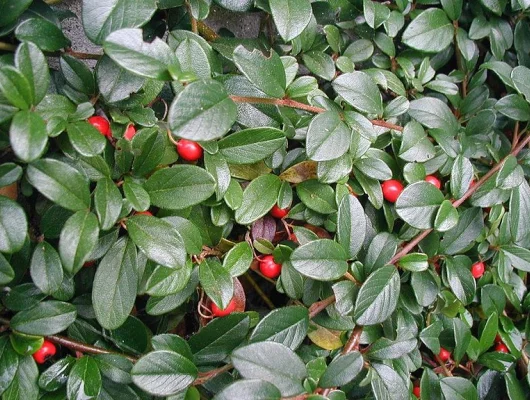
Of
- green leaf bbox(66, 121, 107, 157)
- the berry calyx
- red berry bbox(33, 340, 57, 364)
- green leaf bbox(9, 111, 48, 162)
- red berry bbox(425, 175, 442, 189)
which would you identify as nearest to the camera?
green leaf bbox(9, 111, 48, 162)

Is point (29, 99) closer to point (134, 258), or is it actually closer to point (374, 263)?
point (134, 258)

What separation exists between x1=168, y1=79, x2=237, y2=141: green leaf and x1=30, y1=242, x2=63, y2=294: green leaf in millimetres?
297

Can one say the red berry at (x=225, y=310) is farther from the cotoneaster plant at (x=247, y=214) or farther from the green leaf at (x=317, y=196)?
the green leaf at (x=317, y=196)

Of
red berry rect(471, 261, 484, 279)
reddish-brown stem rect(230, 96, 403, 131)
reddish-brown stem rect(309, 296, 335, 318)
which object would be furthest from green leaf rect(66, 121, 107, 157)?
red berry rect(471, 261, 484, 279)

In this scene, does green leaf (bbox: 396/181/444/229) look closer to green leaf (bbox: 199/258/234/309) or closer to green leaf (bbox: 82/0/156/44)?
green leaf (bbox: 199/258/234/309)

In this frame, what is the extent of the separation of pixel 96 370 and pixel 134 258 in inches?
7.5

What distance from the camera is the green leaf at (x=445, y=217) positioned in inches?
37.7

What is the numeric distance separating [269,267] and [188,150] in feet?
0.84

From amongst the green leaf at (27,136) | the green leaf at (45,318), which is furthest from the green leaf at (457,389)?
the green leaf at (27,136)

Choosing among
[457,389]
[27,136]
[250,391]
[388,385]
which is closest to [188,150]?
[27,136]

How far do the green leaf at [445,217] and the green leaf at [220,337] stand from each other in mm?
381

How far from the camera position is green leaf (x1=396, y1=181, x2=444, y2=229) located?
95 cm

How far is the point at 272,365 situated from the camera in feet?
2.44

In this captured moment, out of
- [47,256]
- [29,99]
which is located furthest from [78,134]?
[47,256]
